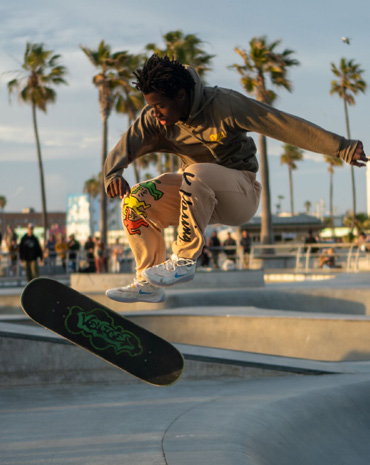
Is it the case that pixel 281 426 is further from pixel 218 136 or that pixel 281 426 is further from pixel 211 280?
pixel 211 280

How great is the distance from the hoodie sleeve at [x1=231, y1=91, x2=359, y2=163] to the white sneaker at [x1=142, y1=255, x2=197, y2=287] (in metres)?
0.97

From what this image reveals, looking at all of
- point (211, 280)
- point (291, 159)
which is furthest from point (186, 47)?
point (291, 159)

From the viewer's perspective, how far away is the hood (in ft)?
13.3

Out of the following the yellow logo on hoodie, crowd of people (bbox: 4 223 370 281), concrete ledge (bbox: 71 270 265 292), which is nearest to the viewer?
the yellow logo on hoodie

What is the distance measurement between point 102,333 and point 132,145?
4.77 ft

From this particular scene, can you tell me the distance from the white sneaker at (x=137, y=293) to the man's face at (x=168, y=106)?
3.60 ft

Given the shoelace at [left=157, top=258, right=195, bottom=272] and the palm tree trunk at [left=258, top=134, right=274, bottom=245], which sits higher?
the palm tree trunk at [left=258, top=134, right=274, bottom=245]

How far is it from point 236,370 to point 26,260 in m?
8.69

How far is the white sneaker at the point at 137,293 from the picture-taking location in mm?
4316

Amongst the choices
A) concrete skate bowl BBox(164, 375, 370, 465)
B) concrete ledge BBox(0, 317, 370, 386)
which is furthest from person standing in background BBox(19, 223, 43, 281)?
concrete skate bowl BBox(164, 375, 370, 465)

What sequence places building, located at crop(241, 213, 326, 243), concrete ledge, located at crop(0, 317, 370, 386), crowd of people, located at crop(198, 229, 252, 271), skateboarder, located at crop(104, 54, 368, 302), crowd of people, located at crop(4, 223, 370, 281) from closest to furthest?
1. skateboarder, located at crop(104, 54, 368, 302)
2. concrete ledge, located at crop(0, 317, 370, 386)
3. crowd of people, located at crop(4, 223, 370, 281)
4. crowd of people, located at crop(198, 229, 252, 271)
5. building, located at crop(241, 213, 326, 243)

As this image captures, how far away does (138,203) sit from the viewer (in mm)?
4293

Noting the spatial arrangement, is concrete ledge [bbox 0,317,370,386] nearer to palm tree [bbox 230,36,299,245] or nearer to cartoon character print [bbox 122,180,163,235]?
cartoon character print [bbox 122,180,163,235]

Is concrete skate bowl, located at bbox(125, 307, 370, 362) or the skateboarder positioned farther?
concrete skate bowl, located at bbox(125, 307, 370, 362)
